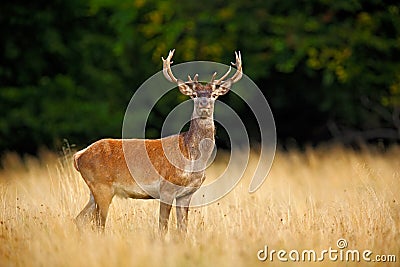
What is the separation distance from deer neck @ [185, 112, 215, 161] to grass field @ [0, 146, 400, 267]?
2.14 ft

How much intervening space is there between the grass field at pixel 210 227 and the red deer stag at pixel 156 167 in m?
0.25

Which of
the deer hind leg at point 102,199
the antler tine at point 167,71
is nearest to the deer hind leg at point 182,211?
the deer hind leg at point 102,199

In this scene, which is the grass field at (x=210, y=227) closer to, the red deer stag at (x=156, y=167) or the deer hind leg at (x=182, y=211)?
the deer hind leg at (x=182, y=211)

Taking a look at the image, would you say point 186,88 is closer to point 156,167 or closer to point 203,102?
point 203,102

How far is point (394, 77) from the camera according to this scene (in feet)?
54.9

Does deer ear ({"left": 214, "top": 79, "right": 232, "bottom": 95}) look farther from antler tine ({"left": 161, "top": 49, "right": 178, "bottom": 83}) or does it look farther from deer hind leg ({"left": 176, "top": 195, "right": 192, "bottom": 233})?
deer hind leg ({"left": 176, "top": 195, "right": 192, "bottom": 233})

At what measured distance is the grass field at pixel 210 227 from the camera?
623 cm

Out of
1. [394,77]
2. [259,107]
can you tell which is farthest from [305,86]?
[394,77]

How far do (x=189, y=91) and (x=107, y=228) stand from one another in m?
1.60

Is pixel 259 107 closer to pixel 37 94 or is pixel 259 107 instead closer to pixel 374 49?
pixel 374 49

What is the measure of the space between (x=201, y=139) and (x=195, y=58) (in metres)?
9.42

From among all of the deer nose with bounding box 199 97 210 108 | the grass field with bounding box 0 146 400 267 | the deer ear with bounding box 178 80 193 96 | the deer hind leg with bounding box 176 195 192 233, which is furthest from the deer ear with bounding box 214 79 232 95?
the grass field with bounding box 0 146 400 267

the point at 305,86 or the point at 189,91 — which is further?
the point at 305,86

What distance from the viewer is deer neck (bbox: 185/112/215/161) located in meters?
7.90
